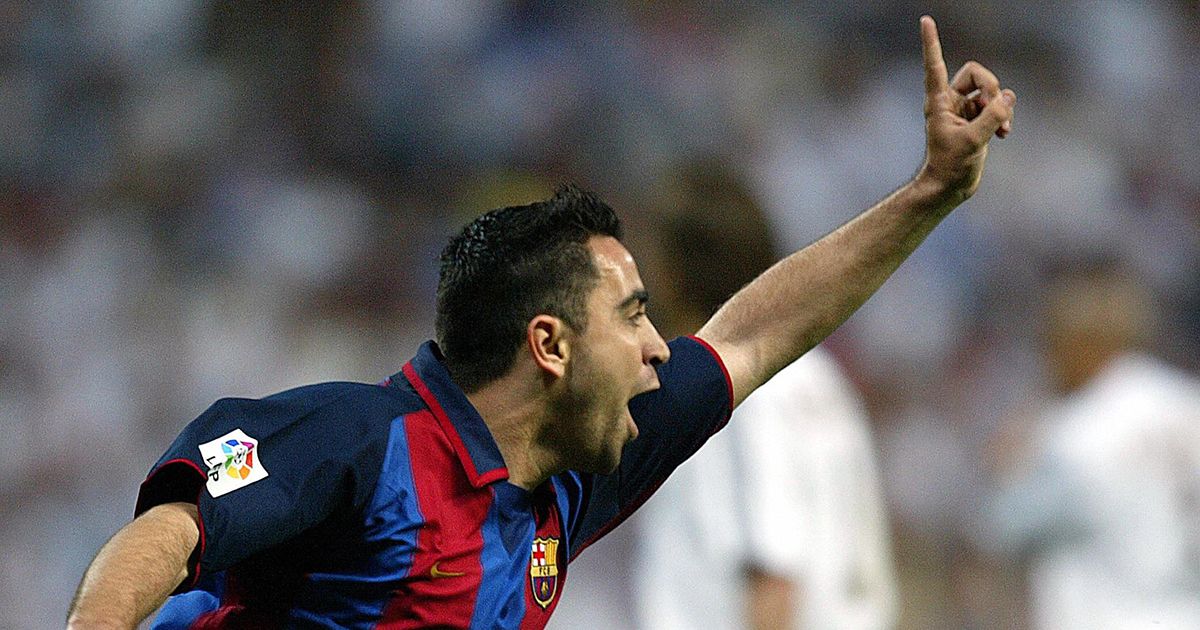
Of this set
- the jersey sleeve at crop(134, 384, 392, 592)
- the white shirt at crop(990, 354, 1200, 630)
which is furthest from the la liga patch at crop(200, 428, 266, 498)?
the white shirt at crop(990, 354, 1200, 630)

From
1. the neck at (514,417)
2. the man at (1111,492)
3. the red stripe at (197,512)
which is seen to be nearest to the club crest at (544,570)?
the neck at (514,417)

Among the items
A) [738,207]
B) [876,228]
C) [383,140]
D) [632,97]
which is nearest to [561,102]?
[632,97]

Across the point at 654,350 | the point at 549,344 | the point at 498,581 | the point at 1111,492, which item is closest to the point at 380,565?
the point at 498,581

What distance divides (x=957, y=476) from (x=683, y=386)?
344 cm

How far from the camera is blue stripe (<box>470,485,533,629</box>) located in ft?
8.68

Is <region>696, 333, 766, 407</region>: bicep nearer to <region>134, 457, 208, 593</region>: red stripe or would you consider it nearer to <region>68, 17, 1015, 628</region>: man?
<region>68, 17, 1015, 628</region>: man

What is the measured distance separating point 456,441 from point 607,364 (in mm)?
266

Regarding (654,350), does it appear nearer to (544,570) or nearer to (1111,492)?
(544,570)

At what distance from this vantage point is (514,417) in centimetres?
275

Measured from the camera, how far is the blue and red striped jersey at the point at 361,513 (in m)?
2.37

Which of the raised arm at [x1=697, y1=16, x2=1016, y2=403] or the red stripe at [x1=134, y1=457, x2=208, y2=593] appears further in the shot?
the raised arm at [x1=697, y1=16, x2=1016, y2=403]

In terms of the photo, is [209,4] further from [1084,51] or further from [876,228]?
[876,228]

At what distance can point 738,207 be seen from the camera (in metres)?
4.21

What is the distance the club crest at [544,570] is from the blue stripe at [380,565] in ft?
0.86
